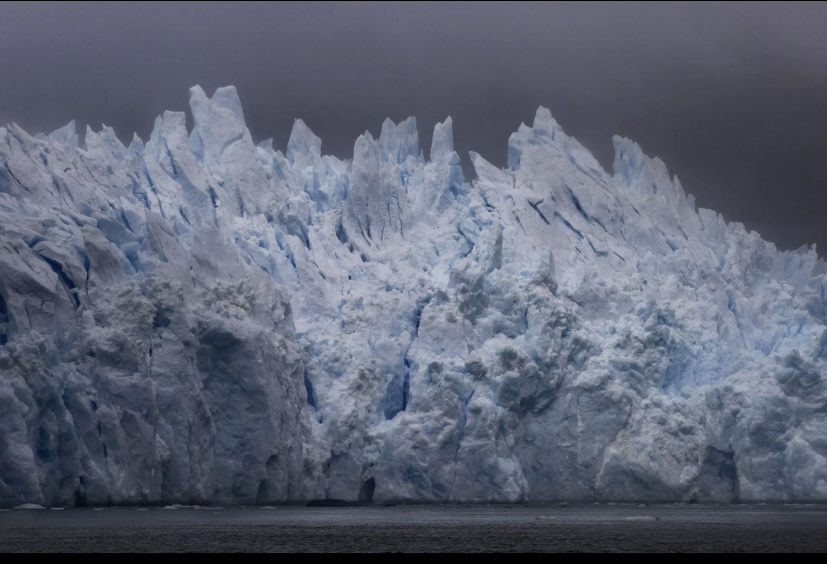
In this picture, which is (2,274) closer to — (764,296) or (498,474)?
(498,474)

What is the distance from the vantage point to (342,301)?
32.3 meters

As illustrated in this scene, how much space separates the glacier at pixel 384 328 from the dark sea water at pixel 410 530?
3.66 feet

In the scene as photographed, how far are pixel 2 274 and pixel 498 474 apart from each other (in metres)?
12.6

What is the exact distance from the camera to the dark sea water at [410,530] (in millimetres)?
17828

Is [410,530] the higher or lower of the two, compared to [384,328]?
lower

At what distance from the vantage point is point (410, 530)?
72.4ft

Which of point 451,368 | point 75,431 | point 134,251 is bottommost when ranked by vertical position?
point 75,431

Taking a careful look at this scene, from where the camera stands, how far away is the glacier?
24531 millimetres

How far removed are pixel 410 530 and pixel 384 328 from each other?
10.1m

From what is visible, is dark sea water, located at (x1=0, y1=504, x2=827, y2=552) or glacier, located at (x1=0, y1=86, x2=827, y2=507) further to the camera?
glacier, located at (x1=0, y1=86, x2=827, y2=507)

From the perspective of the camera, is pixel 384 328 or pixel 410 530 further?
pixel 384 328

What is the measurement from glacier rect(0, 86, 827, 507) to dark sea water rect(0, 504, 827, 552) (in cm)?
111

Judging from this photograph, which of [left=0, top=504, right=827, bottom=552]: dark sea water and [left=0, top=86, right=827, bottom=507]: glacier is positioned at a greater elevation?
[left=0, top=86, right=827, bottom=507]: glacier

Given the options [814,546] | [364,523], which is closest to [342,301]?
[364,523]
